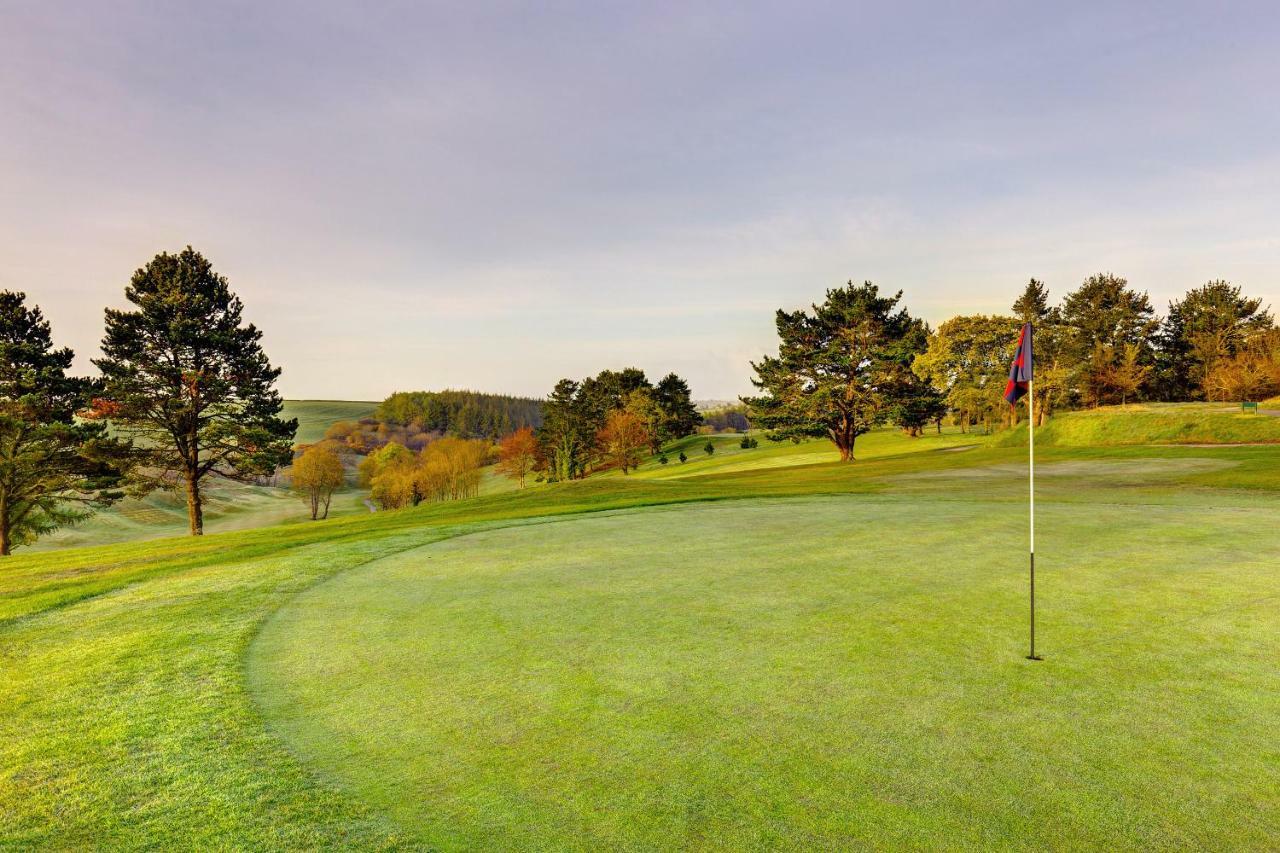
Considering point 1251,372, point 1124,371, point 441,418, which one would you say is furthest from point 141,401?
point 441,418

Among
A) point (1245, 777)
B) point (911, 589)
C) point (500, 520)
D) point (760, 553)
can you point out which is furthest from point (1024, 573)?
point (500, 520)

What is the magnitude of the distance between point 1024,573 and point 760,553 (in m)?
4.24

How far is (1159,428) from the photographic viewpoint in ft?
121

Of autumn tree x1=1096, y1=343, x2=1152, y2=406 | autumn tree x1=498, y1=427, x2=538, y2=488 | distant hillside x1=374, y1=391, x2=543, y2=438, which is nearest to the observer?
autumn tree x1=1096, y1=343, x2=1152, y2=406

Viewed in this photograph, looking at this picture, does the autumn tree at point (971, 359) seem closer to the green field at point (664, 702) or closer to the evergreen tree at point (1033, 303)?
the evergreen tree at point (1033, 303)

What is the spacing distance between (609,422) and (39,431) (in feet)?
209

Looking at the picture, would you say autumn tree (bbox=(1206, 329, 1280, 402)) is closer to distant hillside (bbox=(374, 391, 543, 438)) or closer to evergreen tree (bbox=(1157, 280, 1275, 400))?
evergreen tree (bbox=(1157, 280, 1275, 400))

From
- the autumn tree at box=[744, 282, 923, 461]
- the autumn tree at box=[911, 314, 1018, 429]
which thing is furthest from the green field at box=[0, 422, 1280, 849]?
the autumn tree at box=[911, 314, 1018, 429]

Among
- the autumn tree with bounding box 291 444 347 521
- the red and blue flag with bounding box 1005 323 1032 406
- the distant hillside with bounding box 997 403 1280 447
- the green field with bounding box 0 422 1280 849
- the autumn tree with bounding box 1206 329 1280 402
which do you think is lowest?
the autumn tree with bounding box 291 444 347 521

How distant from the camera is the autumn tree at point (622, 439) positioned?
278ft

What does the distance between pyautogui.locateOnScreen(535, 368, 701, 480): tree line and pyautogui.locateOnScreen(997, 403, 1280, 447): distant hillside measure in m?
51.5

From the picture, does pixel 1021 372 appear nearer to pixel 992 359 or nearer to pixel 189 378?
pixel 189 378

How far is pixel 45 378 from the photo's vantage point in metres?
35.5

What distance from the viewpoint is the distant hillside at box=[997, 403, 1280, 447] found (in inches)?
1315
